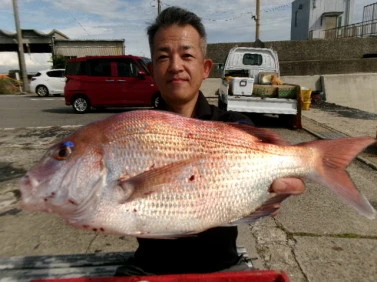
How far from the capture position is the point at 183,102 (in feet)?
6.30

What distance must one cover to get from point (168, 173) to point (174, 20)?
906 millimetres

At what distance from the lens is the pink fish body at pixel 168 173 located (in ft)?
4.16

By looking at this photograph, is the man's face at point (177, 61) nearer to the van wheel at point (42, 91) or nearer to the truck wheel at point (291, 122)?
the truck wheel at point (291, 122)

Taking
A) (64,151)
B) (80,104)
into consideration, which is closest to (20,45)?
(80,104)

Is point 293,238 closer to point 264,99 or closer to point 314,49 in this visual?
point 264,99

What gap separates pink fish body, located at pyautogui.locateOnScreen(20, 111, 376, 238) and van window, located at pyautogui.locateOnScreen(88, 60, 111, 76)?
438 inches

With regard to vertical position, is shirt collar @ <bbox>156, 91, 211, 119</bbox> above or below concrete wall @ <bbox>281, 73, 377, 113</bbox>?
above

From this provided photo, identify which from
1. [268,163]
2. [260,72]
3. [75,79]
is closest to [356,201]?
[268,163]

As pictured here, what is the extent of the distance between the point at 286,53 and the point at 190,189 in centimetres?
2016

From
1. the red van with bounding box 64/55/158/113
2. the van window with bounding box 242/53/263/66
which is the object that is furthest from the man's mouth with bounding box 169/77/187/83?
the red van with bounding box 64/55/158/113

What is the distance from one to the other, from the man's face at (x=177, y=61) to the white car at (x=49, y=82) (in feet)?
64.0

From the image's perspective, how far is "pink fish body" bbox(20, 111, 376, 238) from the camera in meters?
1.27

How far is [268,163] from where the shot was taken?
1.50m

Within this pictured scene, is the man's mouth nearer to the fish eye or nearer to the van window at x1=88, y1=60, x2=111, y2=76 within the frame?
the fish eye
